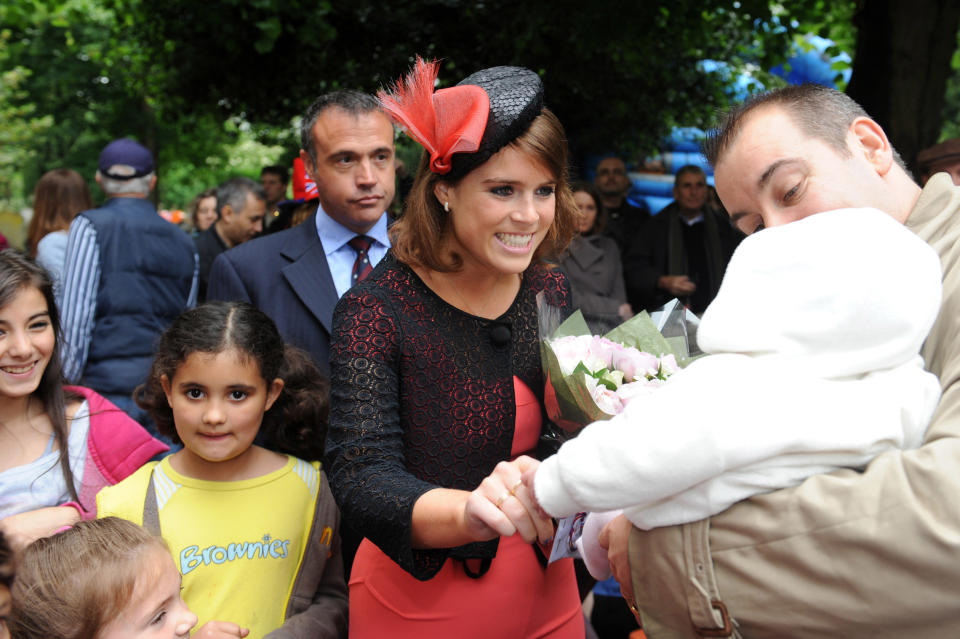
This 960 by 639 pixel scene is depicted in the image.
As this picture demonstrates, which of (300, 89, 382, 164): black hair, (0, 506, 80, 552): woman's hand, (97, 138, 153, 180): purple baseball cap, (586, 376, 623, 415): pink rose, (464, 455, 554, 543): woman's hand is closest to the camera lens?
(464, 455, 554, 543): woman's hand

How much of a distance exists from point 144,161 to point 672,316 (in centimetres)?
400

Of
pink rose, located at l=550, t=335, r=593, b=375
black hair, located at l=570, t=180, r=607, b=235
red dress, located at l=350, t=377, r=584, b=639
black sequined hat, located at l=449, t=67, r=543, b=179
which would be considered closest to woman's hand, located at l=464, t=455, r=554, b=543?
pink rose, located at l=550, t=335, r=593, b=375

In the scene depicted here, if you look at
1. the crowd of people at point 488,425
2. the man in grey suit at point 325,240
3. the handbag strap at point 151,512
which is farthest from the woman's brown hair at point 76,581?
the man in grey suit at point 325,240

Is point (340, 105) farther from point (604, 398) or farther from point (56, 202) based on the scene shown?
point (56, 202)

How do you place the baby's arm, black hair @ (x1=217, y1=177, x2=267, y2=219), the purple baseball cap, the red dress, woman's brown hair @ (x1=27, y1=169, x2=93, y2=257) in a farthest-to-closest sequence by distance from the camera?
black hair @ (x1=217, y1=177, x2=267, y2=219) < woman's brown hair @ (x1=27, y1=169, x2=93, y2=257) < the purple baseball cap < the red dress < the baby's arm

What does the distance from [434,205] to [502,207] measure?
0.23 metres

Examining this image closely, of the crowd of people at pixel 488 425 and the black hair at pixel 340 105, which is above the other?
the black hair at pixel 340 105

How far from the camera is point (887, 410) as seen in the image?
1.34 meters

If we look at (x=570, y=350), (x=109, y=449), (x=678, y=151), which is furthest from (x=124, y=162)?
(x=678, y=151)

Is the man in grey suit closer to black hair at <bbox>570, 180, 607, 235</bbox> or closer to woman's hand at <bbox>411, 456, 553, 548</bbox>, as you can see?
woman's hand at <bbox>411, 456, 553, 548</bbox>

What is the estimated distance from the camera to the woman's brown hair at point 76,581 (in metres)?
1.87

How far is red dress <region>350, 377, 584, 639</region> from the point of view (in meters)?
2.07

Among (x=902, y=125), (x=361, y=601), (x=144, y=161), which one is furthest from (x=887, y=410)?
(x=902, y=125)

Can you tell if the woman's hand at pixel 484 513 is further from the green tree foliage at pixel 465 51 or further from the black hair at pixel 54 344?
the green tree foliage at pixel 465 51
